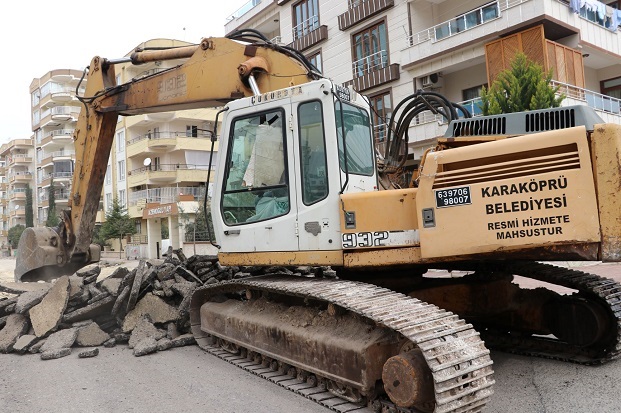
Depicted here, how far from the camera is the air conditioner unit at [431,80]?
2238 centimetres

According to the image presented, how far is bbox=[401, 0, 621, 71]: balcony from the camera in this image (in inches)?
710

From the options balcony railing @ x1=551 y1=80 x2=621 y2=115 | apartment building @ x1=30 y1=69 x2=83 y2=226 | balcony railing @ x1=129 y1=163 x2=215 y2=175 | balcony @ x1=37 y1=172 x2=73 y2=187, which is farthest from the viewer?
balcony @ x1=37 y1=172 x2=73 y2=187

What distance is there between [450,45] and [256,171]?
17026mm

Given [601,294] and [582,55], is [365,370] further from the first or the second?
[582,55]

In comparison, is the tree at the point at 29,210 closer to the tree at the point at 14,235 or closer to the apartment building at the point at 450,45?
the tree at the point at 14,235

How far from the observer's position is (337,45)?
85.9 feet

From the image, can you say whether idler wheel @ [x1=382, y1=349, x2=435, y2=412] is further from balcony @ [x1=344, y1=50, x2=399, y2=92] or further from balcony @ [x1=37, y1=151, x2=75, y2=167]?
balcony @ [x1=37, y1=151, x2=75, y2=167]

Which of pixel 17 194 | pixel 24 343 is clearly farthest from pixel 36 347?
pixel 17 194

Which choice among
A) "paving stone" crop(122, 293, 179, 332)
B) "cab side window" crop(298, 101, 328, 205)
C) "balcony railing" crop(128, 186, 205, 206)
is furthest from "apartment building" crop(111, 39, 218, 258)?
"cab side window" crop(298, 101, 328, 205)

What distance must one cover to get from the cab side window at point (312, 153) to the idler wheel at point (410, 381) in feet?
6.16

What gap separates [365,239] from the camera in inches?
193

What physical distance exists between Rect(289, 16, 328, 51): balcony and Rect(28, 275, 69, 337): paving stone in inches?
858

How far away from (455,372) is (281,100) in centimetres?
325

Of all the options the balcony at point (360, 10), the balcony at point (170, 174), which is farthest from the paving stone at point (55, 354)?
the balcony at point (170, 174)
